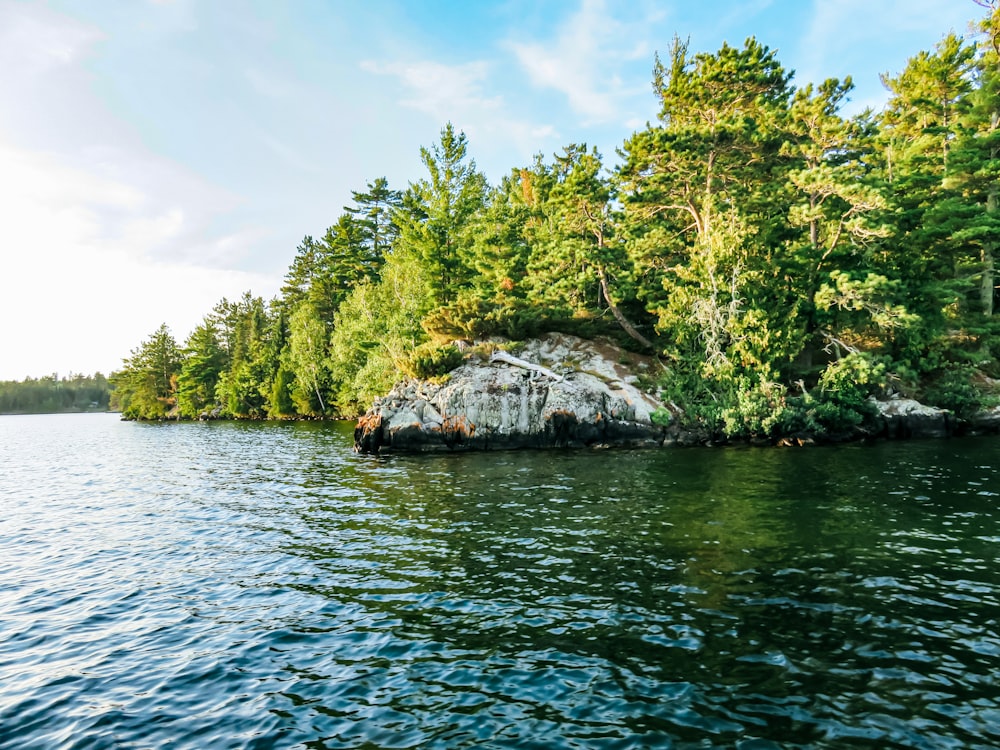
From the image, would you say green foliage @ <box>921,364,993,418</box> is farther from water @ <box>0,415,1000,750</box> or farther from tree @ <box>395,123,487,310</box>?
tree @ <box>395,123,487,310</box>

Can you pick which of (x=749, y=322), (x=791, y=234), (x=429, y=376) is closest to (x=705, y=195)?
(x=791, y=234)

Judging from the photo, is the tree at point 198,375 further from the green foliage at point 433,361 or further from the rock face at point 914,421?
the rock face at point 914,421

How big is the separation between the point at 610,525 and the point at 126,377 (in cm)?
10536

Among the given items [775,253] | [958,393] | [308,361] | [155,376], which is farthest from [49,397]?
[958,393]

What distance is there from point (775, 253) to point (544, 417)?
1617 cm

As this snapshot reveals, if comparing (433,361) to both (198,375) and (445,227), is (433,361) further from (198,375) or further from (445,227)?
(198,375)

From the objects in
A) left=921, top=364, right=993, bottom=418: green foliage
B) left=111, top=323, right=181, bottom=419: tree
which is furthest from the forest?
left=111, top=323, right=181, bottom=419: tree

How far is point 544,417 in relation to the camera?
95.5ft

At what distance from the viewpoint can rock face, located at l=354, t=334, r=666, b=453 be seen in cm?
2888

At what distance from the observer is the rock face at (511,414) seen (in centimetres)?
2888

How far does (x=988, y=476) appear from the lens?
1770cm

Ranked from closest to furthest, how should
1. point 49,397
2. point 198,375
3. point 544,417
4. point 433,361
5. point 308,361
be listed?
point 544,417, point 433,361, point 308,361, point 198,375, point 49,397

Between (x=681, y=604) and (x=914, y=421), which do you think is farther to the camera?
(x=914, y=421)

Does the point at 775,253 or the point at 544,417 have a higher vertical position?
the point at 775,253
